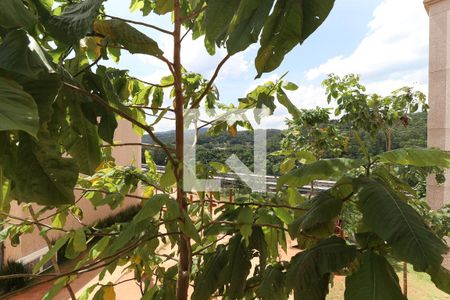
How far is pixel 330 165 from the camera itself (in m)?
0.57

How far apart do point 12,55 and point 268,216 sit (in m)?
0.70

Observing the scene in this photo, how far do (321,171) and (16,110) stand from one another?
49 centimetres

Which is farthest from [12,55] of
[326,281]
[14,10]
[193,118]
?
[193,118]

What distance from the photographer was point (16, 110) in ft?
0.88

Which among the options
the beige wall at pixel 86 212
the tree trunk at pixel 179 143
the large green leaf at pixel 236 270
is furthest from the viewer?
the beige wall at pixel 86 212

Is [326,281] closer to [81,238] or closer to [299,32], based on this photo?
[299,32]

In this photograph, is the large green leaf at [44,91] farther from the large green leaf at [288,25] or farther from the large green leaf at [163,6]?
the large green leaf at [163,6]

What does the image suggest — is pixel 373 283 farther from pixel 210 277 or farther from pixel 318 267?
pixel 210 277

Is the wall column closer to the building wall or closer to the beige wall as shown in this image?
the building wall

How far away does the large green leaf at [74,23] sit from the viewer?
1.40 feet

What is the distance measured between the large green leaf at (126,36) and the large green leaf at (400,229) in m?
0.49

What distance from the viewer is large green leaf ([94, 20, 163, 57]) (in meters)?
0.58

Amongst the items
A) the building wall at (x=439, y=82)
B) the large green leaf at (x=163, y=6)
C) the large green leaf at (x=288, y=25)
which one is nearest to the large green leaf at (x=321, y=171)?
the large green leaf at (x=288, y=25)

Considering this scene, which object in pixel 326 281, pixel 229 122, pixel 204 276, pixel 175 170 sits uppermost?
pixel 229 122
